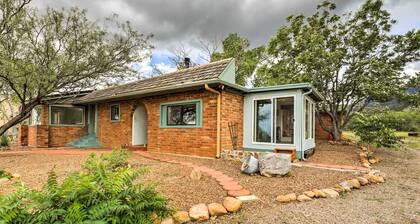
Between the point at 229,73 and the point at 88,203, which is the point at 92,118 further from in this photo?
the point at 88,203

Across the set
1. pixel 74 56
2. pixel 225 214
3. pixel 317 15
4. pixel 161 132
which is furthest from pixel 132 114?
pixel 317 15

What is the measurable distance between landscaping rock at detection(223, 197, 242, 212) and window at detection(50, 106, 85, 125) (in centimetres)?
1305

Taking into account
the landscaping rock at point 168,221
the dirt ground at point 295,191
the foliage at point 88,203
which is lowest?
the dirt ground at point 295,191

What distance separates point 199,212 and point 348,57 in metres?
12.7

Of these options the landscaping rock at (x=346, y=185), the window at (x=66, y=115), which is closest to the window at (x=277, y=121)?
the landscaping rock at (x=346, y=185)

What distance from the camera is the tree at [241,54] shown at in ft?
69.5

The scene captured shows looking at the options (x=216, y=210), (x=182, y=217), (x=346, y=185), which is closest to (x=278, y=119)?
(x=346, y=185)

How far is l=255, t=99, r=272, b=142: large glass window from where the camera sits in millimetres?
8438

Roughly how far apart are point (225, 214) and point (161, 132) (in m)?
6.50

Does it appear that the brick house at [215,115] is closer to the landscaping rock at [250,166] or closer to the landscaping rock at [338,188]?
the landscaping rock at [250,166]

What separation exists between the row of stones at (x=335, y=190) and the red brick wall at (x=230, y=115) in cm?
393

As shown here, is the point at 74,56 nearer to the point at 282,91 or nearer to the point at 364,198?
the point at 282,91

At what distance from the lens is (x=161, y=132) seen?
946 cm

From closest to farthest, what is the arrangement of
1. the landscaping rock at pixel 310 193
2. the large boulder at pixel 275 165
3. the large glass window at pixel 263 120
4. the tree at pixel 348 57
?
1. the landscaping rock at pixel 310 193
2. the large boulder at pixel 275 165
3. the large glass window at pixel 263 120
4. the tree at pixel 348 57
